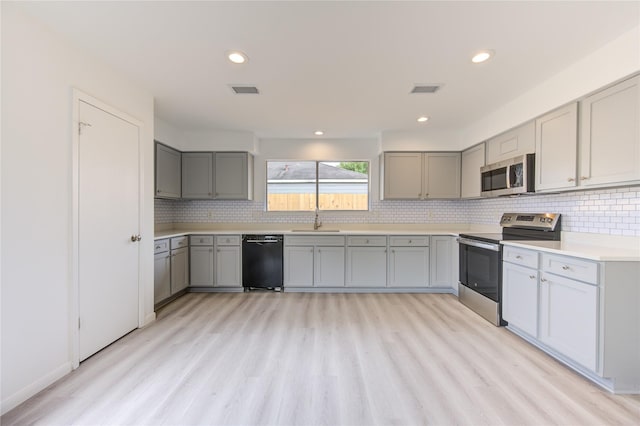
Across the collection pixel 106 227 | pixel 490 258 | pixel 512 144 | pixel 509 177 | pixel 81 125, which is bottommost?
pixel 490 258

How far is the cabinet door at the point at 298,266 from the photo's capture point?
397 centimetres

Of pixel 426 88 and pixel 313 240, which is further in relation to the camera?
pixel 313 240

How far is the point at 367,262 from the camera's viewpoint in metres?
3.94

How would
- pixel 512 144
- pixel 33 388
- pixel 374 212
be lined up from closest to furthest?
pixel 33 388
pixel 512 144
pixel 374 212

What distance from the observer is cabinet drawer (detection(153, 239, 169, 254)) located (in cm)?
318

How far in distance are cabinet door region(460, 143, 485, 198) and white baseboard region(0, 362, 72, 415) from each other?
4.55 metres

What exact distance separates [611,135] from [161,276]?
14.7 ft

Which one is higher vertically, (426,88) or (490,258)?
(426,88)

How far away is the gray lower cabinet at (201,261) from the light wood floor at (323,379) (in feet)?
3.50

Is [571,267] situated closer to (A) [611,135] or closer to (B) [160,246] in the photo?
(A) [611,135]

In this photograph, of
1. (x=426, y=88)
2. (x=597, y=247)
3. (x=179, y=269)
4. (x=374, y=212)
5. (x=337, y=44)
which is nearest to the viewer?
(x=337, y=44)

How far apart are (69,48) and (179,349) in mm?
2474

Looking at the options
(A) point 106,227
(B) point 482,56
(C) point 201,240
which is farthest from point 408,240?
(A) point 106,227

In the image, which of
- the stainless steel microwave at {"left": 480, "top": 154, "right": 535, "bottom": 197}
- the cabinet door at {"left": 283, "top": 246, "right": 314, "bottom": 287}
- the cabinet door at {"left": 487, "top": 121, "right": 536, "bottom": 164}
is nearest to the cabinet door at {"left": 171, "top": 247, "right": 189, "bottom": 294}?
Answer: the cabinet door at {"left": 283, "top": 246, "right": 314, "bottom": 287}
